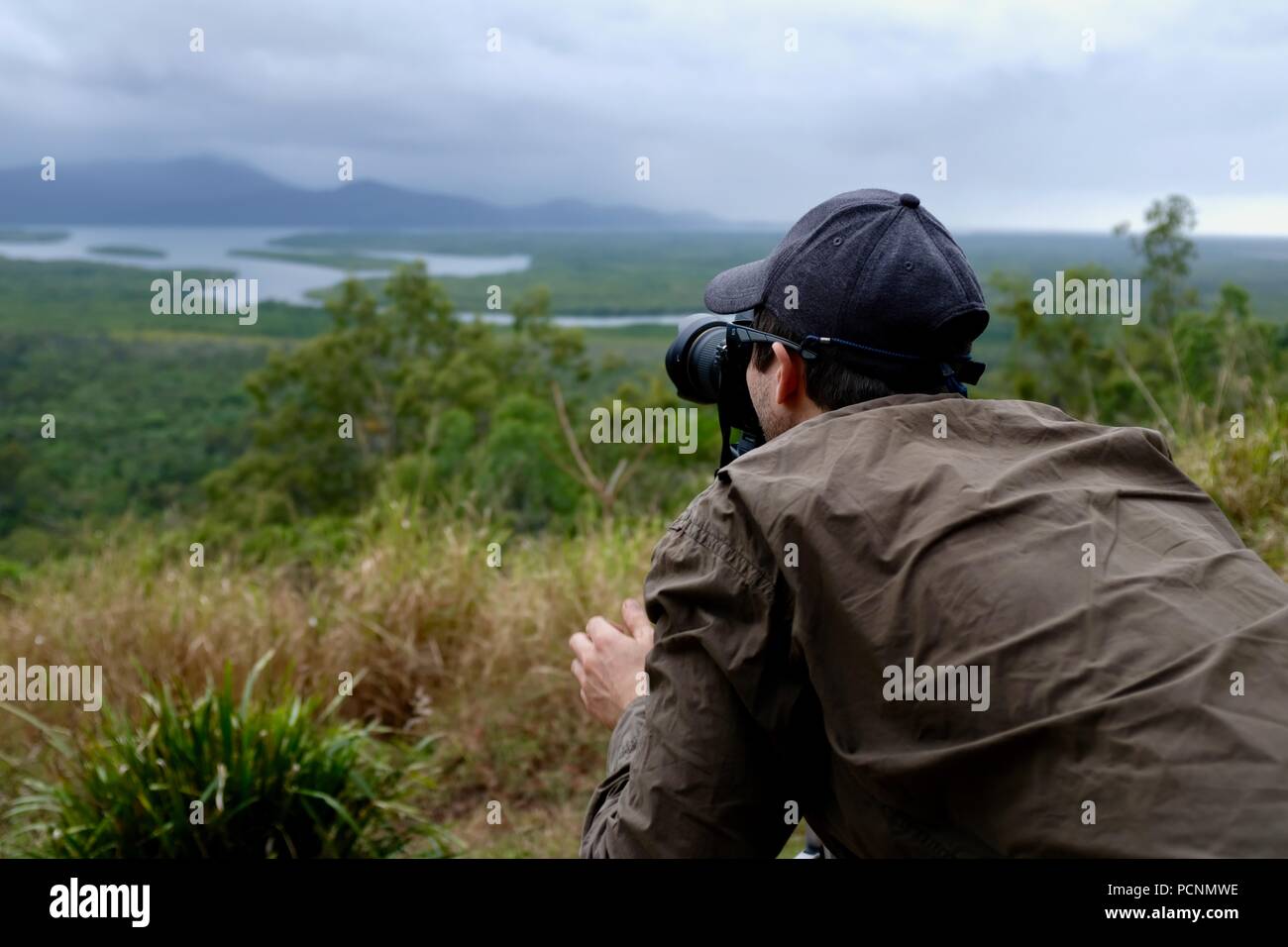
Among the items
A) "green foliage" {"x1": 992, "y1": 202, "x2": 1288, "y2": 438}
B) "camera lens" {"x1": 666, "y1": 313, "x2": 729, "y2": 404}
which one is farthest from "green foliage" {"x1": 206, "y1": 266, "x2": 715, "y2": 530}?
"camera lens" {"x1": 666, "y1": 313, "x2": 729, "y2": 404}

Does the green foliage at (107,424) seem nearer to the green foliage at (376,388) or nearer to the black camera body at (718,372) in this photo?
the green foliage at (376,388)

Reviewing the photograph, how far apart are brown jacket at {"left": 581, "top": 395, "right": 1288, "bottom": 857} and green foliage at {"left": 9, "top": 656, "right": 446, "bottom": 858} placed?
2027mm

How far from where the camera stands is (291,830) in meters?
3.30

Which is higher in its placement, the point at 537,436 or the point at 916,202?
the point at 916,202

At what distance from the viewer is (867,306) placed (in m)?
1.54

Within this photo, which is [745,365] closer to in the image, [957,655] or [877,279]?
[877,279]

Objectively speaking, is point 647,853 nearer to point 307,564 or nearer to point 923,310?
point 923,310

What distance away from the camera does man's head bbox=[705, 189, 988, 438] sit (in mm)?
1546

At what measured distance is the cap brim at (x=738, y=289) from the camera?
1.68 meters

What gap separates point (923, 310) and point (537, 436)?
8783 millimetres

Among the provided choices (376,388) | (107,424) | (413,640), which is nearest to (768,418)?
(413,640)

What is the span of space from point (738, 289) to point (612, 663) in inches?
22.9
